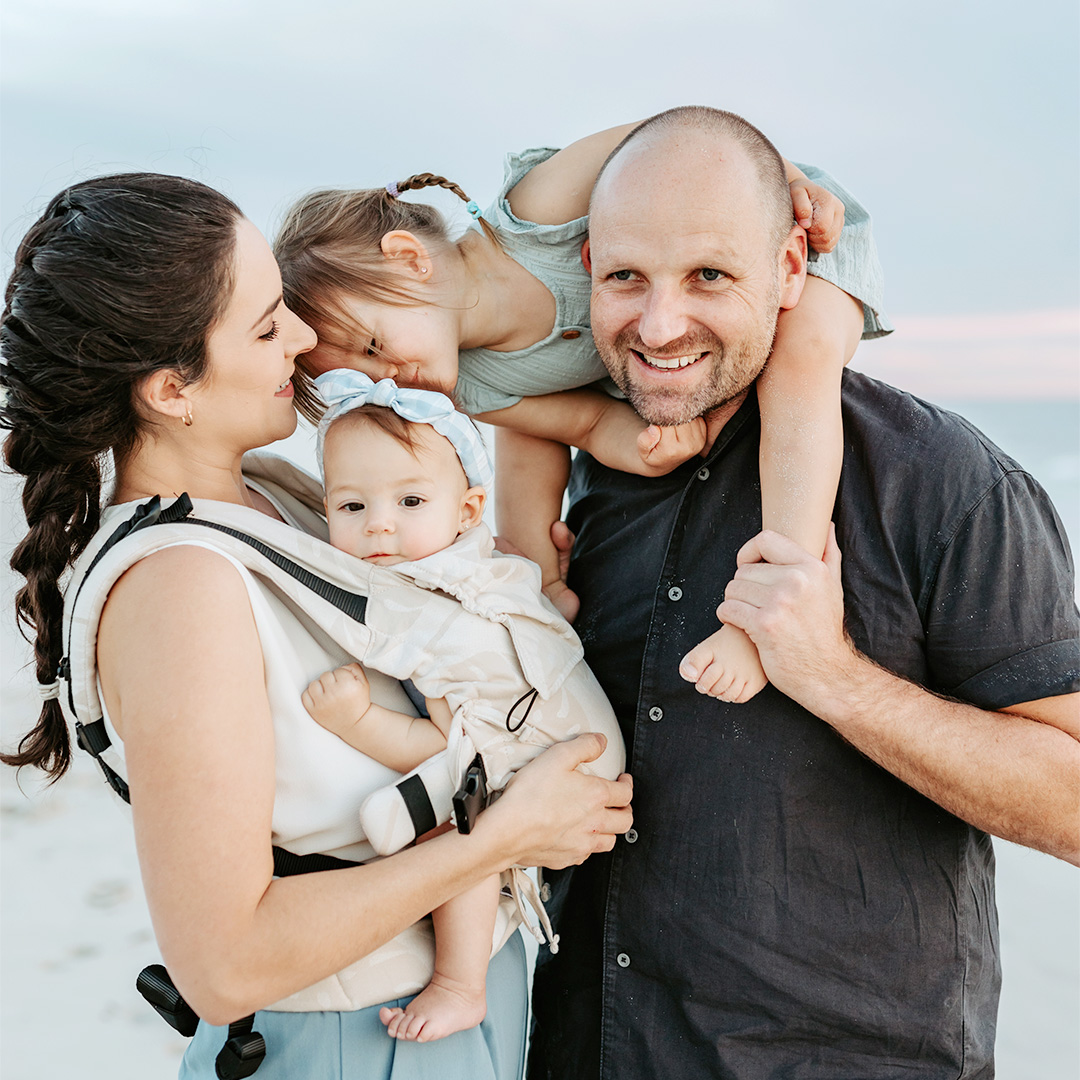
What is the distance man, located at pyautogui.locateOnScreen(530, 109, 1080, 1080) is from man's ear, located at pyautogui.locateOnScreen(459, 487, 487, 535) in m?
0.38

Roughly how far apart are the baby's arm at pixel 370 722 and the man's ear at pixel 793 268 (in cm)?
101

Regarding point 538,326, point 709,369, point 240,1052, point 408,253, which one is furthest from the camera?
point 538,326

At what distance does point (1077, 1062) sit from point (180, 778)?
438 centimetres

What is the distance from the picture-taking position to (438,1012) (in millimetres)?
1691

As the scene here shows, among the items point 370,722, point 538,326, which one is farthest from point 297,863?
point 538,326

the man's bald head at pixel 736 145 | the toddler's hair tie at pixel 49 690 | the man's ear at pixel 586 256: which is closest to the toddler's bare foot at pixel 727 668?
the man's bald head at pixel 736 145

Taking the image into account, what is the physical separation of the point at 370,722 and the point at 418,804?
0.51ft

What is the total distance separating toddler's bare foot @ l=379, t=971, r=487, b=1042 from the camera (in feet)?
5.50

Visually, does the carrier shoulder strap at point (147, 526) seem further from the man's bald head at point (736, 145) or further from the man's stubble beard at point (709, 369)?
the man's bald head at point (736, 145)

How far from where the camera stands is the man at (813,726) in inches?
68.5

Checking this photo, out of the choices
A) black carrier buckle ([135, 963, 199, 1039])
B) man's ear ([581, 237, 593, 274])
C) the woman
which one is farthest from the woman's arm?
man's ear ([581, 237, 593, 274])

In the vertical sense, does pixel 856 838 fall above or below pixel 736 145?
below

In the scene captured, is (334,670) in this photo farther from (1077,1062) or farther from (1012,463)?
(1077,1062)

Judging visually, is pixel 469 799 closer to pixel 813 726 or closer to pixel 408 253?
pixel 813 726
